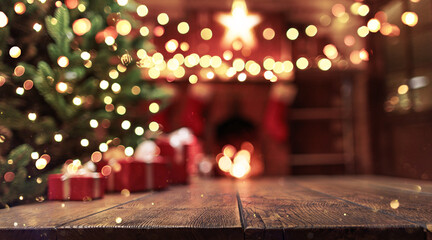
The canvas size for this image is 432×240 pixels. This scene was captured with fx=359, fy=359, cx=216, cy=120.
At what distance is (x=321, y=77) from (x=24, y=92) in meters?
Result: 3.05

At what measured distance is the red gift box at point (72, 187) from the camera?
1153mm

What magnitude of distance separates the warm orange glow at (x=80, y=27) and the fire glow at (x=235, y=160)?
240 cm

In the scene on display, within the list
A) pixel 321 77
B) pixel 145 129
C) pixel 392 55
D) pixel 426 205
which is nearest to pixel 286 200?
pixel 426 205

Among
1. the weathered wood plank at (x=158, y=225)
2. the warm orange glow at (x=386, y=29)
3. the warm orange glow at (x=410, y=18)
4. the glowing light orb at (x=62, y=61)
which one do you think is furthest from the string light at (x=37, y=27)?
the warm orange glow at (x=386, y=29)

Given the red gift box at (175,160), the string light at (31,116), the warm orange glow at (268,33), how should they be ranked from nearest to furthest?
the string light at (31,116) → the red gift box at (175,160) → the warm orange glow at (268,33)

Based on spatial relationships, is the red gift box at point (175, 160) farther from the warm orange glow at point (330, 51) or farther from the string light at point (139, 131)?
the warm orange glow at point (330, 51)

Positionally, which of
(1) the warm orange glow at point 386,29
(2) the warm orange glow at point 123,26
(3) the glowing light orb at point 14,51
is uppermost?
(1) the warm orange glow at point 386,29

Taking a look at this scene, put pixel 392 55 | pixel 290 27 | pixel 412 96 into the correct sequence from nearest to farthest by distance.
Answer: pixel 412 96 < pixel 392 55 < pixel 290 27

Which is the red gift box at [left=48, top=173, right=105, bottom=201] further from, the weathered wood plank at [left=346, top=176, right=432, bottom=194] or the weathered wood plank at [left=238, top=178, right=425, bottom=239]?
the weathered wood plank at [left=346, top=176, right=432, bottom=194]

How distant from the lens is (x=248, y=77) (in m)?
3.58

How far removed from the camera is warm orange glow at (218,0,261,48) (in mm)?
3449

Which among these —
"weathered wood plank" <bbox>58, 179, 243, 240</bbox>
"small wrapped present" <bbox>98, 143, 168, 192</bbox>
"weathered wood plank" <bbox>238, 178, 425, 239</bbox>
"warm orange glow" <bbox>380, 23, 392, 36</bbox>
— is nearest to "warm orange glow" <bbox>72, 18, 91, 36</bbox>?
"small wrapped present" <bbox>98, 143, 168, 192</bbox>

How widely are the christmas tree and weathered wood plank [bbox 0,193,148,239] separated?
0.37ft

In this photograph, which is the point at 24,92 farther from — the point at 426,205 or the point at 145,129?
the point at 426,205
